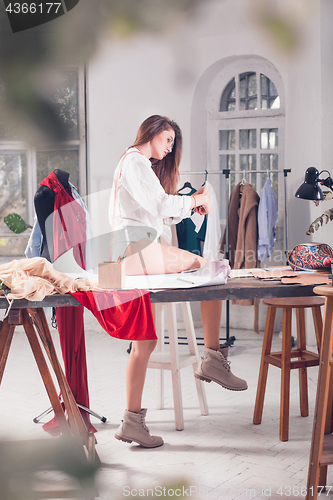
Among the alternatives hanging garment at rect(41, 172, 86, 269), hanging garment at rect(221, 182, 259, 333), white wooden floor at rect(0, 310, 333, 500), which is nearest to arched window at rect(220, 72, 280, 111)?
hanging garment at rect(221, 182, 259, 333)

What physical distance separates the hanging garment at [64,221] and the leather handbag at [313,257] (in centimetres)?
116

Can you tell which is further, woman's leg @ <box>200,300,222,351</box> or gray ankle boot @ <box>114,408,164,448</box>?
woman's leg @ <box>200,300,222,351</box>

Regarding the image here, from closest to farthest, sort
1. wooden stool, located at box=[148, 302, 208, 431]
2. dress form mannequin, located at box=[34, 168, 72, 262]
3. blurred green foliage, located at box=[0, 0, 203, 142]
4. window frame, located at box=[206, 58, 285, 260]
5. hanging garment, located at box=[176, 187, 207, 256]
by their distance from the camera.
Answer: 1. blurred green foliage, located at box=[0, 0, 203, 142]
2. wooden stool, located at box=[148, 302, 208, 431]
3. dress form mannequin, located at box=[34, 168, 72, 262]
4. hanging garment, located at box=[176, 187, 207, 256]
5. window frame, located at box=[206, 58, 285, 260]

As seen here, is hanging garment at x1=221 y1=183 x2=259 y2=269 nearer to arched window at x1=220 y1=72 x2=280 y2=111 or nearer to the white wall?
the white wall

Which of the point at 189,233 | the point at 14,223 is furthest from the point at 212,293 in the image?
the point at 14,223

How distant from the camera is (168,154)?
2.19 m

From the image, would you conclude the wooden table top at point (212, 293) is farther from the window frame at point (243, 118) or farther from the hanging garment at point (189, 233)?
the window frame at point (243, 118)

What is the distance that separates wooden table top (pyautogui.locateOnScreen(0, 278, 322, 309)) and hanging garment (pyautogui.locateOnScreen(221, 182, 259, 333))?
7.45 ft

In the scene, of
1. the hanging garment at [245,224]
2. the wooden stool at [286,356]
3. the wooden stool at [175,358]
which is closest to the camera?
the wooden stool at [286,356]

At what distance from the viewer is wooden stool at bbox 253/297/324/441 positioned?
2.23m

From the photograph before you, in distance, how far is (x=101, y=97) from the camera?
4684 millimetres

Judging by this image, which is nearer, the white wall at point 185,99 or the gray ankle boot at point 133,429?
the gray ankle boot at point 133,429

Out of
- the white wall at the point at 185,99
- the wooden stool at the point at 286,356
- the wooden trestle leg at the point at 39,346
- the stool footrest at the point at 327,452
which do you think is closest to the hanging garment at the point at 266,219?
the white wall at the point at 185,99

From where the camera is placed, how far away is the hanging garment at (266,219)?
4.08 m
